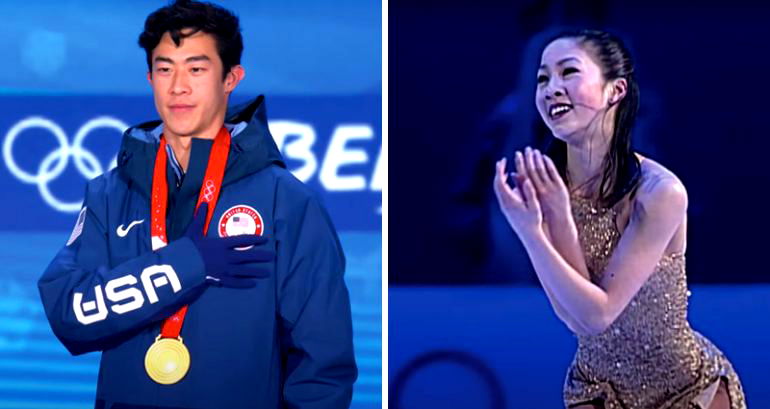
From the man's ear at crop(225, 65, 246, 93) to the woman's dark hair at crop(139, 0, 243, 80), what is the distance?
0.04 feet

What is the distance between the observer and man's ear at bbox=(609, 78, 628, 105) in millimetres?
3760

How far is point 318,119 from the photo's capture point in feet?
12.7

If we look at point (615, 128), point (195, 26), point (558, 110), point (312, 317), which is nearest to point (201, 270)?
point (312, 317)

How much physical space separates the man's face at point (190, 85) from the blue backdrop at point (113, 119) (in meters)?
0.21

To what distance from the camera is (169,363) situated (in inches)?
137

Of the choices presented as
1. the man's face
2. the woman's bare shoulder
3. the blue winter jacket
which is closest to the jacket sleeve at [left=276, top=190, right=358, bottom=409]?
the blue winter jacket

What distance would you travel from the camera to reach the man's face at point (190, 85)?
3.62 metres

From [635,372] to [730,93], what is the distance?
0.99 m

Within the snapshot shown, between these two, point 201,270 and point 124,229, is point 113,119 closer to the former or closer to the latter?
point 124,229

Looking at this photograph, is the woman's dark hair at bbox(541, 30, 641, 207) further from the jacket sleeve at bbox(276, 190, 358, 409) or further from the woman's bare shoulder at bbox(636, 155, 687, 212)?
the jacket sleeve at bbox(276, 190, 358, 409)

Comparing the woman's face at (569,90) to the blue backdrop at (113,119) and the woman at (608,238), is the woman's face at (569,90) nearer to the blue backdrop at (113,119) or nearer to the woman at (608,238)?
the woman at (608,238)

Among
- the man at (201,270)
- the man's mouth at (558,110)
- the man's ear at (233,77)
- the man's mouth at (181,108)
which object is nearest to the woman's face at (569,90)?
the man's mouth at (558,110)

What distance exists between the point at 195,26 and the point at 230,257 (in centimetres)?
76

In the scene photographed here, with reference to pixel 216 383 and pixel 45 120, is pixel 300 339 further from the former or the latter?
pixel 45 120
